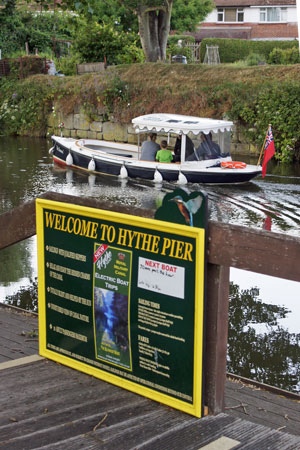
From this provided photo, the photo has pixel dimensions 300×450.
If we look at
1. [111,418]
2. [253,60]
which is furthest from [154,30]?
[111,418]

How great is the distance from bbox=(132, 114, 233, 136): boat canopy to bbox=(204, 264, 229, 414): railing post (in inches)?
624

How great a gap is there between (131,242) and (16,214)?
4.49 ft

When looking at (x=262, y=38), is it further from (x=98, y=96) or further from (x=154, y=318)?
(x=154, y=318)

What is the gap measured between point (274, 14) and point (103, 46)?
2682 cm

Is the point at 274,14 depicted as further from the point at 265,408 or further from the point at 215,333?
the point at 215,333

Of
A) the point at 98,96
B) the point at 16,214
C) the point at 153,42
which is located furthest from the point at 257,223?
the point at 153,42

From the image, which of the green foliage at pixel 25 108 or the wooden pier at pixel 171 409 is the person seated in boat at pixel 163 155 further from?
the wooden pier at pixel 171 409

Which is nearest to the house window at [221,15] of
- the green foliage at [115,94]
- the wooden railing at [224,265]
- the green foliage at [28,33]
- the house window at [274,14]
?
the house window at [274,14]

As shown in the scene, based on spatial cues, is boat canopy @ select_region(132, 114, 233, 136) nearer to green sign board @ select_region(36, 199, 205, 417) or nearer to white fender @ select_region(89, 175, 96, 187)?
white fender @ select_region(89, 175, 96, 187)

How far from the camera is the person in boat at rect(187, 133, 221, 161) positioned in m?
19.3

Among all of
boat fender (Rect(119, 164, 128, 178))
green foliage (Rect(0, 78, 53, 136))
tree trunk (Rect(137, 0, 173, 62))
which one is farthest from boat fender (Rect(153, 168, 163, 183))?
green foliage (Rect(0, 78, 53, 136))

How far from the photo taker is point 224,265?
3287 mm

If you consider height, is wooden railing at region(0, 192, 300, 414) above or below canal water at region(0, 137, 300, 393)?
above

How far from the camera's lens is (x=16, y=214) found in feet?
15.4
